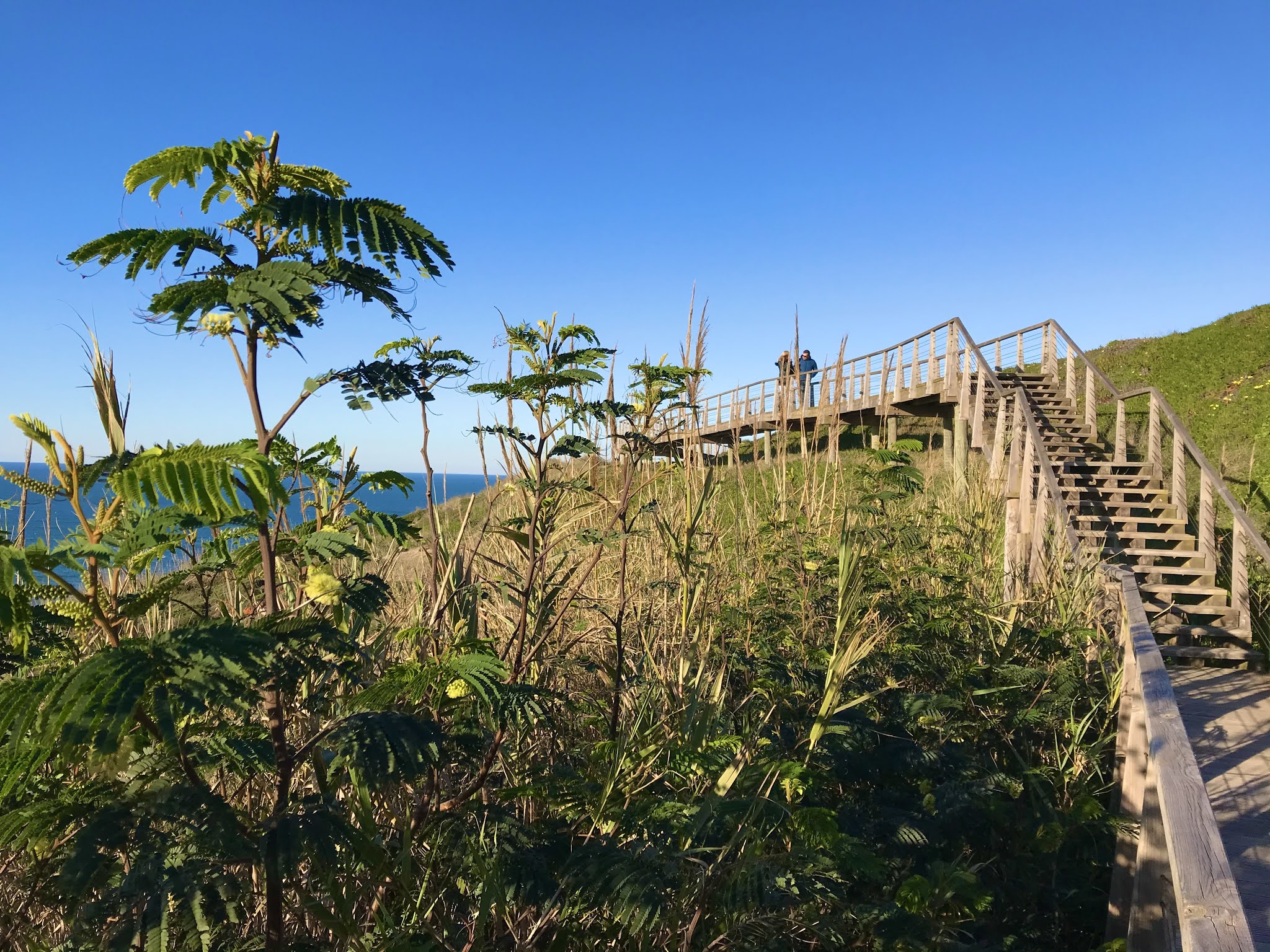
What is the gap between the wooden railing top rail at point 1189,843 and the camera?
139 cm

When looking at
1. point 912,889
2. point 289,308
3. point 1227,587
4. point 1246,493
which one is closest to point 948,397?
point 1246,493

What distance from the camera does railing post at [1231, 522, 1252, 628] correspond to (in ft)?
21.1

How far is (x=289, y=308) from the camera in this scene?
1.25 m

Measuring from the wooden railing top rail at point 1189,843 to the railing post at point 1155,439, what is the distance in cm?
734

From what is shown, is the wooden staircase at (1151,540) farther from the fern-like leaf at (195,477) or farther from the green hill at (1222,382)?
the fern-like leaf at (195,477)

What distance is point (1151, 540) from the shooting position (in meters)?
8.35

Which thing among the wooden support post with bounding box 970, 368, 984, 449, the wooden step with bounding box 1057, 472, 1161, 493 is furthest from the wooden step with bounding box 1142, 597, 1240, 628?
the wooden support post with bounding box 970, 368, 984, 449

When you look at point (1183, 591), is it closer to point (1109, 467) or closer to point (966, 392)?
point (1109, 467)

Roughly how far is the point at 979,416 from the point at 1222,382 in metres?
6.06

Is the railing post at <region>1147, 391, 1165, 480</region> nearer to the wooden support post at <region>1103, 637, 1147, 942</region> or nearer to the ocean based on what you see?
the wooden support post at <region>1103, 637, 1147, 942</region>

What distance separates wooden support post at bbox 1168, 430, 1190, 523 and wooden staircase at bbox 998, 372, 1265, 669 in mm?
26

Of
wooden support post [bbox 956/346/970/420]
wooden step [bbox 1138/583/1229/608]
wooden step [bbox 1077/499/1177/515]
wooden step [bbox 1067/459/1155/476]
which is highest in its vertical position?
wooden support post [bbox 956/346/970/420]

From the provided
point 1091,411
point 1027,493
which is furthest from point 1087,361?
point 1027,493

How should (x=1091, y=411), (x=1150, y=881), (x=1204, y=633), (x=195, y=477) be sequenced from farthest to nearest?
(x=1091, y=411) → (x=1204, y=633) → (x=1150, y=881) → (x=195, y=477)
